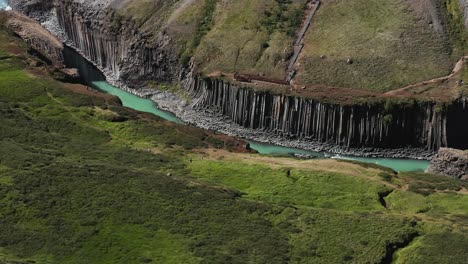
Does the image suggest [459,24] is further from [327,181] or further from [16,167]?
[16,167]

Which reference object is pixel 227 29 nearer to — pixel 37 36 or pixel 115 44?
pixel 115 44

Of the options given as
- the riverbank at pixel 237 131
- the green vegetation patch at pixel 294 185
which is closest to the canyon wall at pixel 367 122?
the riverbank at pixel 237 131

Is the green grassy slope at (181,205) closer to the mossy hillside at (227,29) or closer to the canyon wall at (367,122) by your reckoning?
the canyon wall at (367,122)

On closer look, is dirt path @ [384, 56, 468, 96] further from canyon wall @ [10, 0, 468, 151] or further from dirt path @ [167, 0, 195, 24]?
dirt path @ [167, 0, 195, 24]

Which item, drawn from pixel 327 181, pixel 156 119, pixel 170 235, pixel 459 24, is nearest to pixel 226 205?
pixel 170 235

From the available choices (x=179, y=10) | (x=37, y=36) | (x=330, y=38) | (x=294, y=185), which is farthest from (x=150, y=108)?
(x=294, y=185)

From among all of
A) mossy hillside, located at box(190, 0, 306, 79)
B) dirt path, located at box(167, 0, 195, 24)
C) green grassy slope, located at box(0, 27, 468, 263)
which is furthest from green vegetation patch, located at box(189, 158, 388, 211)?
dirt path, located at box(167, 0, 195, 24)
